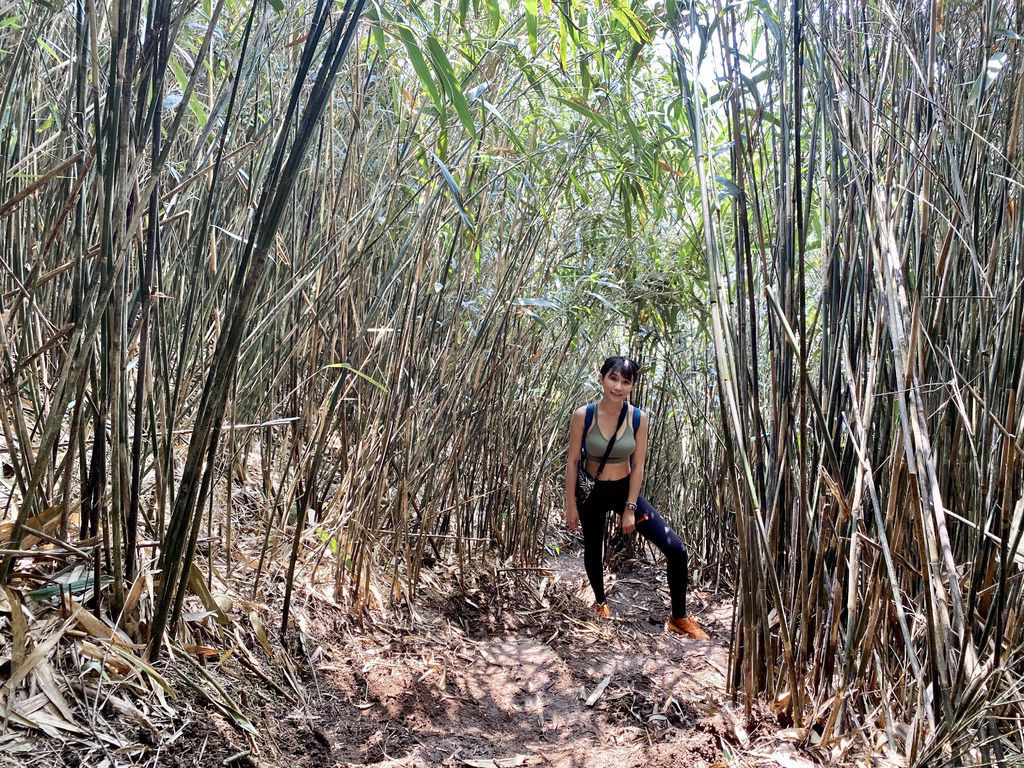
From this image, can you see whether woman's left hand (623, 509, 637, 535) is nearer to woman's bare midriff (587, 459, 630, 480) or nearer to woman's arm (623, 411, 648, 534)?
woman's arm (623, 411, 648, 534)

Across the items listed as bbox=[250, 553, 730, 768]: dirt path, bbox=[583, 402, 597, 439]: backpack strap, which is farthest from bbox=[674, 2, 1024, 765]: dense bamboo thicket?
bbox=[583, 402, 597, 439]: backpack strap

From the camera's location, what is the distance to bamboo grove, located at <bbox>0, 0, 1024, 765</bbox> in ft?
3.33

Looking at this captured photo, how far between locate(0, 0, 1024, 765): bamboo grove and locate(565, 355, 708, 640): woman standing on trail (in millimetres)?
566

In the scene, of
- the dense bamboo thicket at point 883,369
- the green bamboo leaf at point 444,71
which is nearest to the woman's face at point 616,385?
the dense bamboo thicket at point 883,369

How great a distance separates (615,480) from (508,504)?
416 millimetres

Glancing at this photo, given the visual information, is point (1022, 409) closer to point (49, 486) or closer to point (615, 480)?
point (49, 486)

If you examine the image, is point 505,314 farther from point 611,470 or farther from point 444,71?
point 444,71

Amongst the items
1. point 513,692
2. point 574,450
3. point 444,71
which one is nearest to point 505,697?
point 513,692

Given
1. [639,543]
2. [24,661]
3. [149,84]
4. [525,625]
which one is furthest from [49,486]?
[639,543]

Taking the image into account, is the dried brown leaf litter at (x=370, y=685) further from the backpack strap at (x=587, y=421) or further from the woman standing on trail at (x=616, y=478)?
the backpack strap at (x=587, y=421)

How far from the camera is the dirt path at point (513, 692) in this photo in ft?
4.80

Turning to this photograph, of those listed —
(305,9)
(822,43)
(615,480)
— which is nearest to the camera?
(822,43)

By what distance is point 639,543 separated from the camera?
3857mm

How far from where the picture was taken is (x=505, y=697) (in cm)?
191
